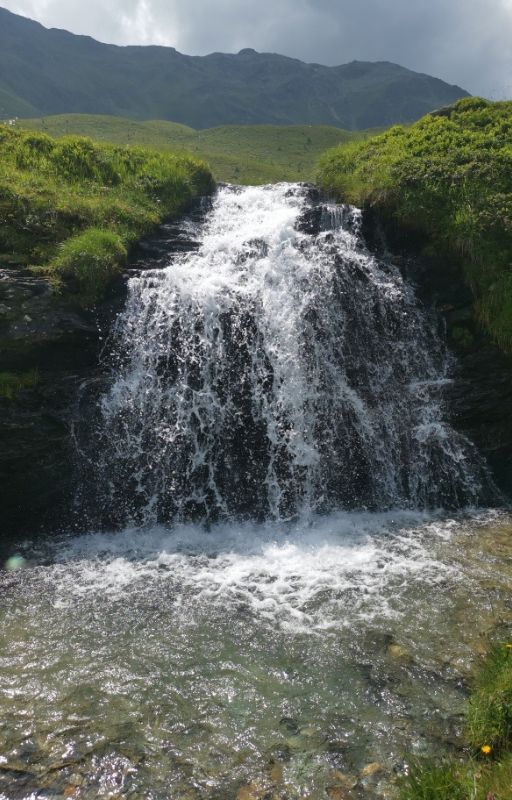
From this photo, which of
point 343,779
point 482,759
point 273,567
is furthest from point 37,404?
point 482,759

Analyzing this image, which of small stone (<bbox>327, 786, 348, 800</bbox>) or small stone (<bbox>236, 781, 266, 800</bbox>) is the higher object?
small stone (<bbox>327, 786, 348, 800</bbox>)

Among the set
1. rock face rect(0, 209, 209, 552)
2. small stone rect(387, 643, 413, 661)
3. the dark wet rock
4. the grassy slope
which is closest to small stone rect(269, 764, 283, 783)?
the dark wet rock

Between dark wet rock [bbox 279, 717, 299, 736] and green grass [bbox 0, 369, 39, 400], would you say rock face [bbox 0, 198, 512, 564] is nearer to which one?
green grass [bbox 0, 369, 39, 400]

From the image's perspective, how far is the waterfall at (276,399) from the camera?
1176 cm

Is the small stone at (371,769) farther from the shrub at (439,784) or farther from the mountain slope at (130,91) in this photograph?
the mountain slope at (130,91)

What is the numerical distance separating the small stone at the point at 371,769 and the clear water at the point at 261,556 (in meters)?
0.02

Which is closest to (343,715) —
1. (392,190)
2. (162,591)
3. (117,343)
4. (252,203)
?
(162,591)

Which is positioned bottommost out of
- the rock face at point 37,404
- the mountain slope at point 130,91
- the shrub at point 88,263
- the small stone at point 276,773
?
the small stone at point 276,773

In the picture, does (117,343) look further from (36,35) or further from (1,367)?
(36,35)

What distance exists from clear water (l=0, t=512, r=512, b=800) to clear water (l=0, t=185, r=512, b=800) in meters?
0.03

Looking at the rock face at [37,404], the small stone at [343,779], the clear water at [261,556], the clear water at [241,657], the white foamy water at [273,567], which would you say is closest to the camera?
the small stone at [343,779]

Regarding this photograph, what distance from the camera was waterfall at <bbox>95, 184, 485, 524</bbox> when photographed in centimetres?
1176

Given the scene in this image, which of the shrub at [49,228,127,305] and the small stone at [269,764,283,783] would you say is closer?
the small stone at [269,764,283,783]

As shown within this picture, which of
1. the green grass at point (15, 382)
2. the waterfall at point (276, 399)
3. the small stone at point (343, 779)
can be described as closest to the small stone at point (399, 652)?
the small stone at point (343, 779)
